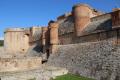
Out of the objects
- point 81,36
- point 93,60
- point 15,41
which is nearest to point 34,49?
point 15,41

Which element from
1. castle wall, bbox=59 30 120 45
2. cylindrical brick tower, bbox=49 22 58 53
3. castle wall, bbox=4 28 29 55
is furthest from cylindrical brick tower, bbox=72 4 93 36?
castle wall, bbox=4 28 29 55

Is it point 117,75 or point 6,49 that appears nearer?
point 117,75

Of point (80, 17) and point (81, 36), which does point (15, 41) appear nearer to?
point (80, 17)

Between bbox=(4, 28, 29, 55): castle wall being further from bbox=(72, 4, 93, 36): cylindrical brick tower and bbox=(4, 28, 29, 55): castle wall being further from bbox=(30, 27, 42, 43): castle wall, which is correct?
bbox=(72, 4, 93, 36): cylindrical brick tower

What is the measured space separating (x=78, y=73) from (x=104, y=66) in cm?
343

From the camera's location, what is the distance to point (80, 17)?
2562 cm

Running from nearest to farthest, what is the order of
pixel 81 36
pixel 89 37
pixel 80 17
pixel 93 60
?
pixel 93 60 < pixel 89 37 < pixel 81 36 < pixel 80 17

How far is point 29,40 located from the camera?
42.8 m

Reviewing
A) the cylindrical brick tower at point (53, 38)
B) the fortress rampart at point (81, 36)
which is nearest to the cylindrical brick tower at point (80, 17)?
the fortress rampart at point (81, 36)

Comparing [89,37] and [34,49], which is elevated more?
[89,37]

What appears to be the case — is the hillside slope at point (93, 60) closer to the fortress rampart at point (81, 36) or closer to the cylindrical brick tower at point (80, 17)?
the fortress rampart at point (81, 36)

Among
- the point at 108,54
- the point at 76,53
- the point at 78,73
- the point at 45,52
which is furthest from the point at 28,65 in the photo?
the point at 108,54

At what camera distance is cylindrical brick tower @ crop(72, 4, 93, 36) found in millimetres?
25391

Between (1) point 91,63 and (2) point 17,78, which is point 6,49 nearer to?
(2) point 17,78
